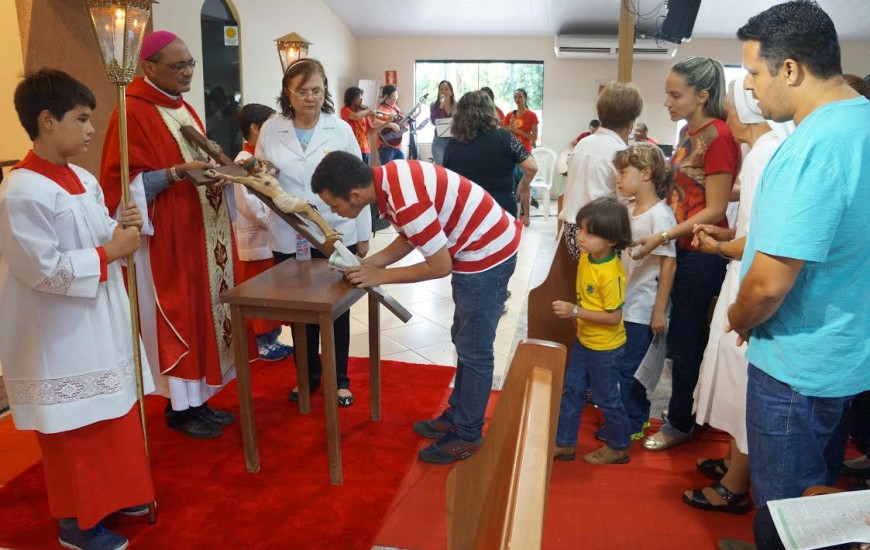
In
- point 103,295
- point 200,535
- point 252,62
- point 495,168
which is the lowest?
point 200,535

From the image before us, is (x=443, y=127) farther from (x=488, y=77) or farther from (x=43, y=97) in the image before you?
(x=43, y=97)

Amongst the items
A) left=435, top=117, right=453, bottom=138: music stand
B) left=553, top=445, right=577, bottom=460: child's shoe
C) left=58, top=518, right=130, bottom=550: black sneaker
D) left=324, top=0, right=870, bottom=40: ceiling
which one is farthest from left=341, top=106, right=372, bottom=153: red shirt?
left=58, top=518, right=130, bottom=550: black sneaker

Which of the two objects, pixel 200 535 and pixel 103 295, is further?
pixel 200 535

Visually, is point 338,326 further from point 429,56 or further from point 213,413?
point 429,56

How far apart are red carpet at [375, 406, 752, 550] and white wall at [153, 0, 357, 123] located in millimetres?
4901

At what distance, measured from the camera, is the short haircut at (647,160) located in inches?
101

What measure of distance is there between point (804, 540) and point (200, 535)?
70.8 inches

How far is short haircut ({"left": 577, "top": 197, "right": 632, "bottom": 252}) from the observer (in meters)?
2.43

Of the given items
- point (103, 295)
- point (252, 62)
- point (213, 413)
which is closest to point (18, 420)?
point (103, 295)

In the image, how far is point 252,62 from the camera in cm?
764

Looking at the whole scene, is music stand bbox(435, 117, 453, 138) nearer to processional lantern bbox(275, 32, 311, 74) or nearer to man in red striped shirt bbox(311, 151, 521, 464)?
processional lantern bbox(275, 32, 311, 74)

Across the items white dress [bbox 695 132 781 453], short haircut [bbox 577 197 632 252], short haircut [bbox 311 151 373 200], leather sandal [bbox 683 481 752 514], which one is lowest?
leather sandal [bbox 683 481 752 514]

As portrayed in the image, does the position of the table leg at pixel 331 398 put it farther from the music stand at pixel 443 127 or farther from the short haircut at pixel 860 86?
the music stand at pixel 443 127

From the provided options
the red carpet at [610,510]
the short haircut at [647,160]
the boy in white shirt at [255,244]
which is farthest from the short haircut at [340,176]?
the boy in white shirt at [255,244]
